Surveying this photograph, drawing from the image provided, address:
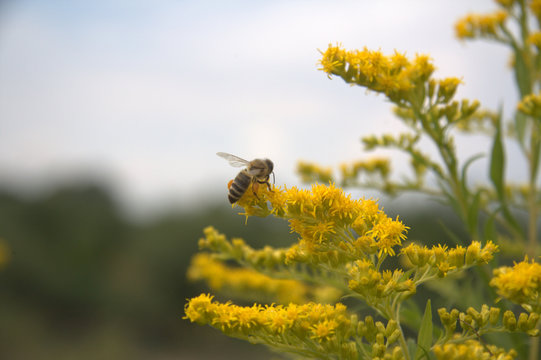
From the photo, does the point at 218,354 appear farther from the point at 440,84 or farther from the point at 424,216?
the point at 440,84

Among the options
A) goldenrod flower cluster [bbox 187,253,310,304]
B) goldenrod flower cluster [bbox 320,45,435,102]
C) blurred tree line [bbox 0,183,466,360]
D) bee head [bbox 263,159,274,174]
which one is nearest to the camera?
goldenrod flower cluster [bbox 320,45,435,102]

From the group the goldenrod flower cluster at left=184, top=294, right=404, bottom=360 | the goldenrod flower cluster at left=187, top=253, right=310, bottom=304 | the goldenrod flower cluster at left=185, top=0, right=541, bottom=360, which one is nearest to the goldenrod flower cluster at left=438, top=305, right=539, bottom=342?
the goldenrod flower cluster at left=185, top=0, right=541, bottom=360

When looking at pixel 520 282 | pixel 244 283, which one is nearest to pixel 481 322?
pixel 520 282

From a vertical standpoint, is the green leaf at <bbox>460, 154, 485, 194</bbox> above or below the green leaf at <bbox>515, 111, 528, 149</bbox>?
below


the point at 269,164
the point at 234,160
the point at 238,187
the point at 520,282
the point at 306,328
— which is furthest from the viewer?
the point at 234,160

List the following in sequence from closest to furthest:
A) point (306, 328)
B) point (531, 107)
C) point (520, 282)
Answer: point (520, 282), point (306, 328), point (531, 107)

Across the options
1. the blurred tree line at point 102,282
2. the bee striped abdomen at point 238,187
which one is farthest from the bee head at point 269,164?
the blurred tree line at point 102,282

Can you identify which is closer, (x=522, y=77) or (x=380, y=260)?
(x=380, y=260)

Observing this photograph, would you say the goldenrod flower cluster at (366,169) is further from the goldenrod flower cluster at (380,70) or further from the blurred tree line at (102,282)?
the blurred tree line at (102,282)

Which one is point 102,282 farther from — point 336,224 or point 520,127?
point 336,224

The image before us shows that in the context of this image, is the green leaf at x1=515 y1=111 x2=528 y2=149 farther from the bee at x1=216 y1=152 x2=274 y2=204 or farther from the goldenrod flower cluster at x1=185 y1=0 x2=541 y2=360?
the bee at x1=216 y1=152 x2=274 y2=204
